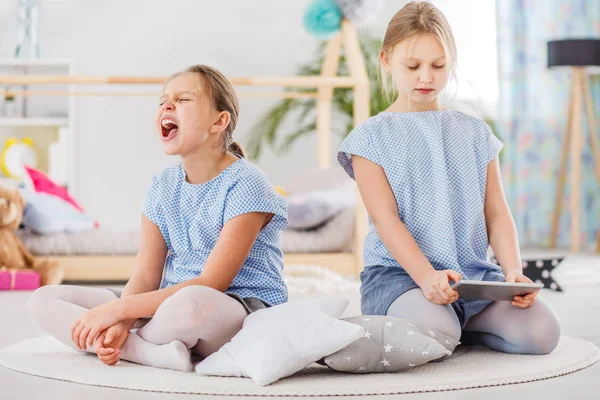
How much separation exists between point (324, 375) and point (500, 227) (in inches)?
18.2

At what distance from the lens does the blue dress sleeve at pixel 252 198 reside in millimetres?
1358

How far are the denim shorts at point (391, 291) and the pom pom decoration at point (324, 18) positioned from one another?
75.9 inches

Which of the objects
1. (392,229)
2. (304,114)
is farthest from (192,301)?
(304,114)

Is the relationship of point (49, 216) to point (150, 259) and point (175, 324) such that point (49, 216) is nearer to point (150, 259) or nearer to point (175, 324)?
point (150, 259)

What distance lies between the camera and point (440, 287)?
4.28ft

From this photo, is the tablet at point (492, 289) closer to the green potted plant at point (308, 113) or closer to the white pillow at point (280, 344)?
the white pillow at point (280, 344)

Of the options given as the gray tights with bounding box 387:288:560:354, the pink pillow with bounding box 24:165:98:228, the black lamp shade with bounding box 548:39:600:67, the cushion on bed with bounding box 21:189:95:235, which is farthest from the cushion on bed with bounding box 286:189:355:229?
the black lamp shade with bounding box 548:39:600:67

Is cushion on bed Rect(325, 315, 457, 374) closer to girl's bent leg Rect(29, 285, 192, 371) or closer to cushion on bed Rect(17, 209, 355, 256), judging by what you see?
girl's bent leg Rect(29, 285, 192, 371)

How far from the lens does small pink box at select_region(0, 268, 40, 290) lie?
2.62 metres

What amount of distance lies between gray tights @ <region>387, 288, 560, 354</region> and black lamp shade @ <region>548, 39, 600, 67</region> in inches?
123

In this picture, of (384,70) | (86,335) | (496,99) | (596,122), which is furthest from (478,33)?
(86,335)

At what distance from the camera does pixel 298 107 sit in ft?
15.3

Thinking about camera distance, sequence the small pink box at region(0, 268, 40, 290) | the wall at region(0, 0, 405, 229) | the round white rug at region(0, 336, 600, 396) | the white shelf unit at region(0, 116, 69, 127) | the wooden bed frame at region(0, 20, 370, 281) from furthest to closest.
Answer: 1. the wall at region(0, 0, 405, 229)
2. the white shelf unit at region(0, 116, 69, 127)
3. the wooden bed frame at region(0, 20, 370, 281)
4. the small pink box at region(0, 268, 40, 290)
5. the round white rug at region(0, 336, 600, 396)

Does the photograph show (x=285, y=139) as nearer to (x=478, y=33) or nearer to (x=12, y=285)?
(x=478, y=33)
